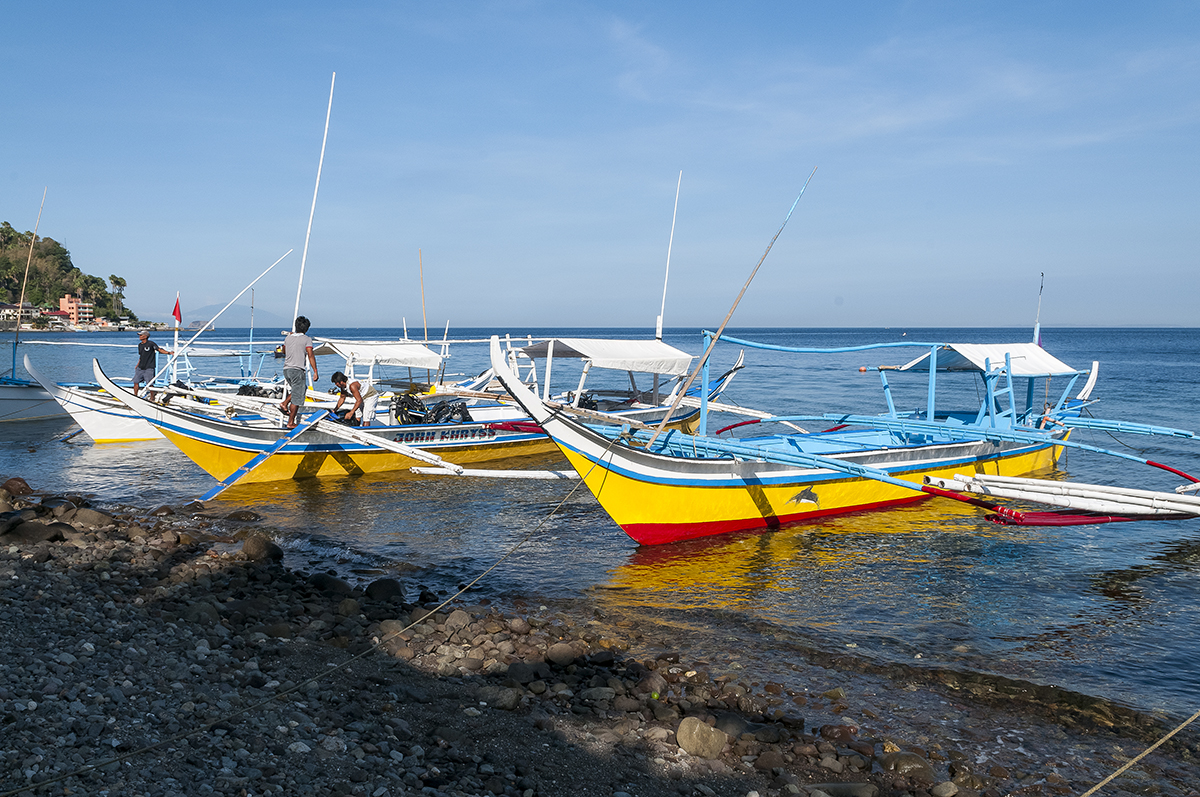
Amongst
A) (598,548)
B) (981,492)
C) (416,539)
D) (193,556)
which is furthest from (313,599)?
(981,492)

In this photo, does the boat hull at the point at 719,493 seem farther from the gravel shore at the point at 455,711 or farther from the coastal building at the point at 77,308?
the coastal building at the point at 77,308

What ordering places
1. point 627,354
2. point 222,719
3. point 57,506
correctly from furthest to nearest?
point 627,354 → point 57,506 → point 222,719

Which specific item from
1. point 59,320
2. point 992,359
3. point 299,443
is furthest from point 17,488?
point 59,320

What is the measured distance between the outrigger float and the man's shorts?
4.95 meters

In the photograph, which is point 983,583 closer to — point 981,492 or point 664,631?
point 981,492

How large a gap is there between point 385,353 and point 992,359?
1252 cm

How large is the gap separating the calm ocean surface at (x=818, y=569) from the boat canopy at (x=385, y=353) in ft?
10.8

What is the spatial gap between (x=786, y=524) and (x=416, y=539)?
18.1 ft

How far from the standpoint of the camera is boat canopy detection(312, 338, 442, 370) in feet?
56.7

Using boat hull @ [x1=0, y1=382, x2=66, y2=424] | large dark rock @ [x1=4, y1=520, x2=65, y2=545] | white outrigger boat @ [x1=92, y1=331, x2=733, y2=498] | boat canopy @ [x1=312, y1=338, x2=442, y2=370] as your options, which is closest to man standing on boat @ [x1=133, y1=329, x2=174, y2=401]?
white outrigger boat @ [x1=92, y1=331, x2=733, y2=498]

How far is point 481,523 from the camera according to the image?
12.3 metres

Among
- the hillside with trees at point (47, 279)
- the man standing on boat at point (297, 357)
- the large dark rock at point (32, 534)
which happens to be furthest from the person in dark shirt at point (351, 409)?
the hillside with trees at point (47, 279)

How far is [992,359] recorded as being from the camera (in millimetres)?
14117

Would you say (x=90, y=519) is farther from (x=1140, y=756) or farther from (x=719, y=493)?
(x=1140, y=756)
